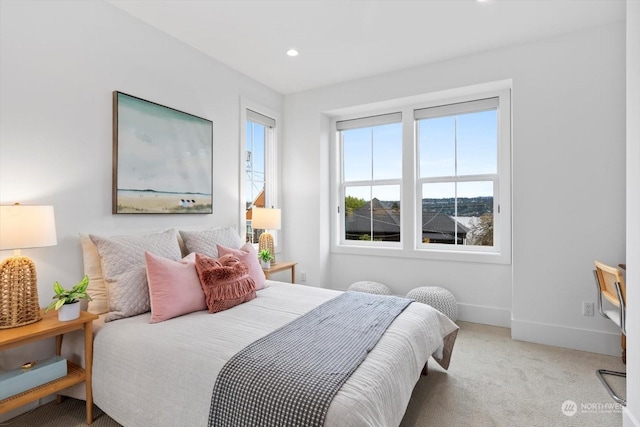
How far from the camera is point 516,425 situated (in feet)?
5.97

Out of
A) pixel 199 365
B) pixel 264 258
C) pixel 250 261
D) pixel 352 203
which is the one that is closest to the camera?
pixel 199 365

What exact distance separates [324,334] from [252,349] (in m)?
0.40

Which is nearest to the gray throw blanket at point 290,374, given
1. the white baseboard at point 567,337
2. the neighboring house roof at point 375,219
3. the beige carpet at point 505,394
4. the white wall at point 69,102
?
the beige carpet at point 505,394

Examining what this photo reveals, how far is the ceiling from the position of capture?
246cm

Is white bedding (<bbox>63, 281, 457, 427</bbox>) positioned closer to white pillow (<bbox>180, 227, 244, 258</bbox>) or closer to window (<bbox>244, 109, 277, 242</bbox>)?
white pillow (<bbox>180, 227, 244, 258</bbox>)

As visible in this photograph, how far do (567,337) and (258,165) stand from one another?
349cm

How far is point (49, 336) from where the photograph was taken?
1703 millimetres

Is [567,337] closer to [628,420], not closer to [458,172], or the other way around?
[628,420]

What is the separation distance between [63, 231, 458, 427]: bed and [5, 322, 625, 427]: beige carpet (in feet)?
0.90

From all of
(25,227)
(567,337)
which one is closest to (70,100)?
(25,227)

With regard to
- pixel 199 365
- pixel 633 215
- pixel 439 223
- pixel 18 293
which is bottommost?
pixel 199 365

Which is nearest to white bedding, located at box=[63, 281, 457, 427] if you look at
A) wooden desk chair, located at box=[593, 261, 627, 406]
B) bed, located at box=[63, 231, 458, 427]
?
bed, located at box=[63, 231, 458, 427]

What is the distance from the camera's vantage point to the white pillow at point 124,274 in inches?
80.4

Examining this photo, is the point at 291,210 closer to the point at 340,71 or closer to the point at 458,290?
the point at 340,71
